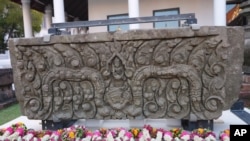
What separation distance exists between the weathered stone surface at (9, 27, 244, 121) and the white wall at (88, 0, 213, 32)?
6.29 metres

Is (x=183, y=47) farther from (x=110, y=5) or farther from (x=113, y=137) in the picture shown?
(x=110, y=5)

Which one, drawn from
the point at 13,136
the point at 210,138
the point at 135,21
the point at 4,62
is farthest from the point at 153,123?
the point at 4,62

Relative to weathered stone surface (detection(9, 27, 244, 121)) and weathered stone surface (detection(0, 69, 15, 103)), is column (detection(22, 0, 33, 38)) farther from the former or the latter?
weathered stone surface (detection(9, 27, 244, 121))

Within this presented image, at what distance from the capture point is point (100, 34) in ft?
9.86

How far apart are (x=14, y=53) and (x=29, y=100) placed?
651mm

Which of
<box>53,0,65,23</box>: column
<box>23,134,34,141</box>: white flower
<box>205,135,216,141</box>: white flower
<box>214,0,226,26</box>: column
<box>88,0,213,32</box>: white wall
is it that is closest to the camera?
<box>205,135,216,141</box>: white flower

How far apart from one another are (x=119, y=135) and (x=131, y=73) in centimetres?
76

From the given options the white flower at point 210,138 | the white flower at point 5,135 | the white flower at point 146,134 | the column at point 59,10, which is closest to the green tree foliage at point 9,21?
the column at point 59,10

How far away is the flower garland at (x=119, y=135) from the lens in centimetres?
266

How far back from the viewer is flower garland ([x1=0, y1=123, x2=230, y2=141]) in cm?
266

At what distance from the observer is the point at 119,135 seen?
2.77 m

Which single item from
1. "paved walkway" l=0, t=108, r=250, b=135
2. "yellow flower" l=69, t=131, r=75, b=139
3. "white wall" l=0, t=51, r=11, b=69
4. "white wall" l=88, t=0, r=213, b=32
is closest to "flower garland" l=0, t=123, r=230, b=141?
"yellow flower" l=69, t=131, r=75, b=139

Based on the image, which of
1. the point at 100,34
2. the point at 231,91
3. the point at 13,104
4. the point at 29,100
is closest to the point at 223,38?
the point at 231,91

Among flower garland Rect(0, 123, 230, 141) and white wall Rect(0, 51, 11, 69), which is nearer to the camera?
flower garland Rect(0, 123, 230, 141)
